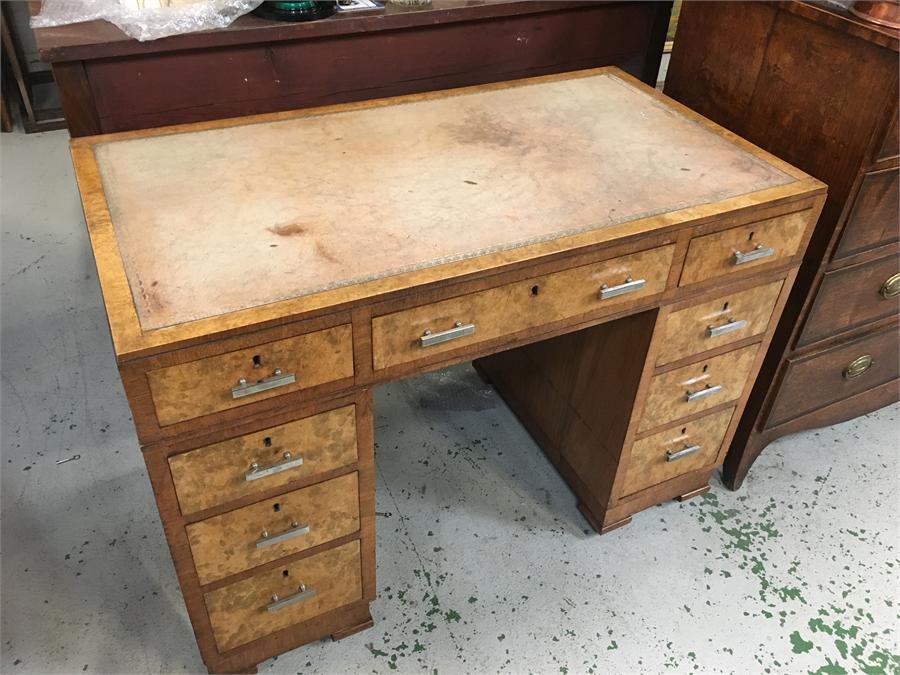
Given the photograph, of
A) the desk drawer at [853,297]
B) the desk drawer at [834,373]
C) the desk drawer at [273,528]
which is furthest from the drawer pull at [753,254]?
the desk drawer at [273,528]

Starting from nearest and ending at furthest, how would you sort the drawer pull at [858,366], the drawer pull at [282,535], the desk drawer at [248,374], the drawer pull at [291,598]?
the desk drawer at [248,374], the drawer pull at [282,535], the drawer pull at [291,598], the drawer pull at [858,366]

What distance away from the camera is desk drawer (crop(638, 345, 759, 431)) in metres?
1.39

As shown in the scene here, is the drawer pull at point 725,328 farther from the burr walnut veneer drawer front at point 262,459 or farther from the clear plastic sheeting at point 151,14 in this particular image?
the clear plastic sheeting at point 151,14

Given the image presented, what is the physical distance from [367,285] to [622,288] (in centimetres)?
42

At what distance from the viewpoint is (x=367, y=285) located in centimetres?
96

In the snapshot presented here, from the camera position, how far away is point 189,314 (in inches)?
35.0

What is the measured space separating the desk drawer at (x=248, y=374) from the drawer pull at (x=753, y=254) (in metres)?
0.67

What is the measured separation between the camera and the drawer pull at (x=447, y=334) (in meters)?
1.03

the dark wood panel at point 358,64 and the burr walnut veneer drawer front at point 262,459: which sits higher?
the dark wood panel at point 358,64

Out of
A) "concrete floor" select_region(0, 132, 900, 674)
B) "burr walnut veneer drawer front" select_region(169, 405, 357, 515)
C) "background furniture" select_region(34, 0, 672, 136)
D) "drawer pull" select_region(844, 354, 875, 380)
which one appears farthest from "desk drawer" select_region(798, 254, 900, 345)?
"burr walnut veneer drawer front" select_region(169, 405, 357, 515)

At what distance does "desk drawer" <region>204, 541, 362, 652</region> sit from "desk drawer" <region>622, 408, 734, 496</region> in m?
0.61

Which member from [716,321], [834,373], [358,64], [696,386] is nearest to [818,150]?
[716,321]

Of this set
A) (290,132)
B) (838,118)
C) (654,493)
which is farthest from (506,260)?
(654,493)

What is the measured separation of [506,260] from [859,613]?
112cm
